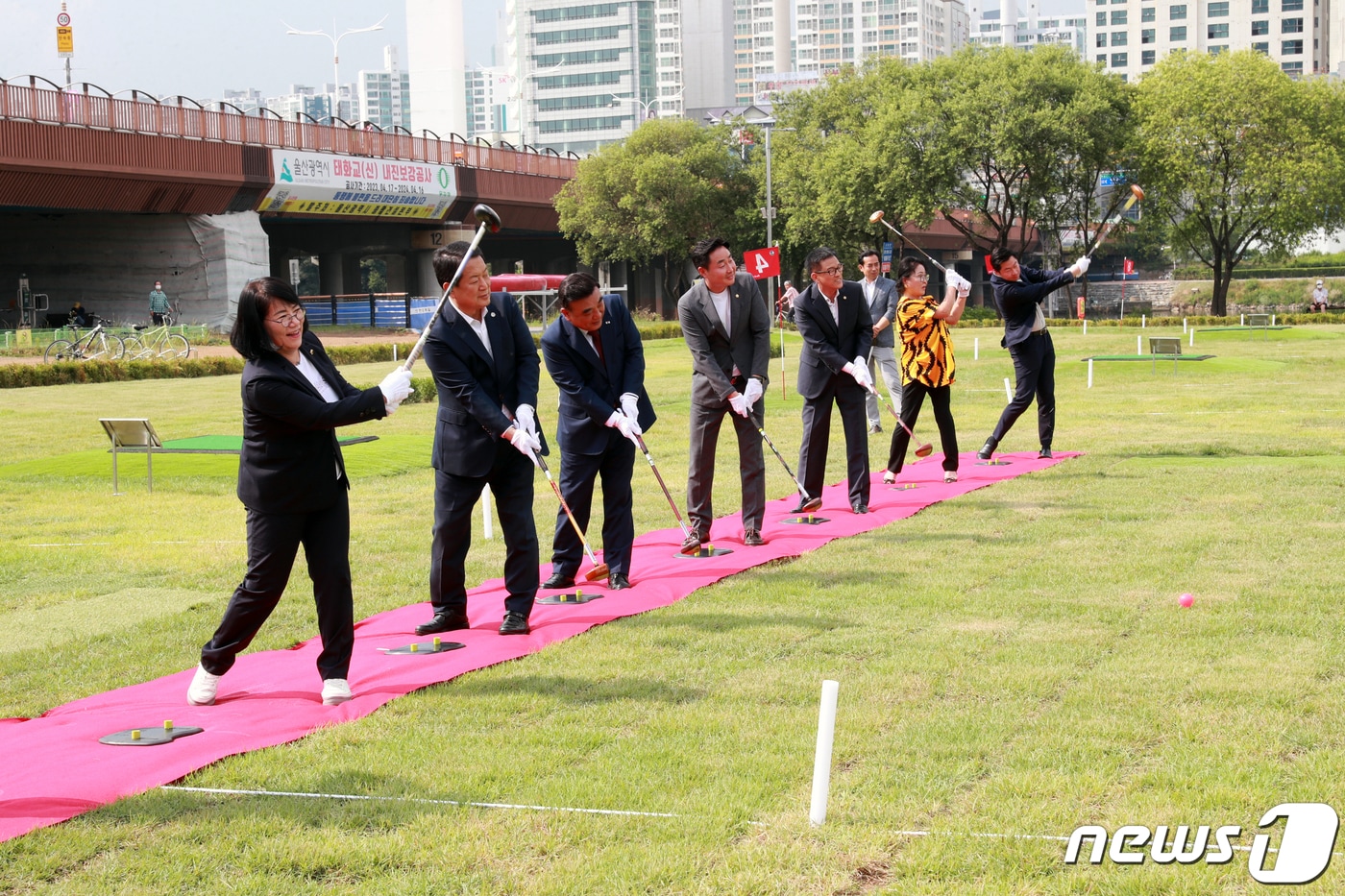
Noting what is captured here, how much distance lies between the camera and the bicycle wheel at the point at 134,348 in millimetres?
31328

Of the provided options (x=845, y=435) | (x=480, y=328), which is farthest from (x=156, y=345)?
(x=480, y=328)

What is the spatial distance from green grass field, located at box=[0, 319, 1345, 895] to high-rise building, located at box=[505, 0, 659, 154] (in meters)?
144

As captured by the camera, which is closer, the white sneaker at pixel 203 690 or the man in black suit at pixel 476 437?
the white sneaker at pixel 203 690

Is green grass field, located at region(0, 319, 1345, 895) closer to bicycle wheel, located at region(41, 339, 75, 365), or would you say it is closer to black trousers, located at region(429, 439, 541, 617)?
black trousers, located at region(429, 439, 541, 617)

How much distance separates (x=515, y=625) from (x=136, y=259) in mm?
38583

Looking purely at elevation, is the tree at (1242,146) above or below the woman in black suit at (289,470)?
above

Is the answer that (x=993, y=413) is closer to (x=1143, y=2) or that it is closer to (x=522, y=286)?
(x=522, y=286)

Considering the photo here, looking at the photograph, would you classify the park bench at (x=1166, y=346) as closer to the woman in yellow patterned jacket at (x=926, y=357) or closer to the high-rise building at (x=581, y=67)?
the woman in yellow patterned jacket at (x=926, y=357)

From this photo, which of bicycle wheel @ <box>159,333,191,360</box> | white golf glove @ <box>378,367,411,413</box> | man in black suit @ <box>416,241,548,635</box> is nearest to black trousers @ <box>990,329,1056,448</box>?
man in black suit @ <box>416,241,548,635</box>

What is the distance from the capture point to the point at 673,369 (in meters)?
30.7

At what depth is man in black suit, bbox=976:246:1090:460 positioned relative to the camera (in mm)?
12625

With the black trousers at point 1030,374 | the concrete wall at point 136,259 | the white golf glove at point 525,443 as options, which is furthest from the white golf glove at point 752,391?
the concrete wall at point 136,259

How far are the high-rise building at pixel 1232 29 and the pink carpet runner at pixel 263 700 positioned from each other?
123 meters

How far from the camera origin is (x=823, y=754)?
418 cm
